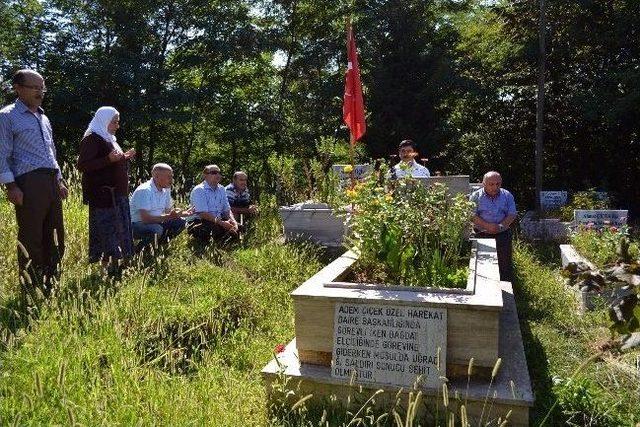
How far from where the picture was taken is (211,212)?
6812 millimetres

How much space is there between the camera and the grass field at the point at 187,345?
8.15ft

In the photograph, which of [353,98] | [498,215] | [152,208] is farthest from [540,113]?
Result: [152,208]

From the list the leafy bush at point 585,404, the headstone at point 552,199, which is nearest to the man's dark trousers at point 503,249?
the leafy bush at point 585,404

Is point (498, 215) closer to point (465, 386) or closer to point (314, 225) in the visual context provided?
point (314, 225)

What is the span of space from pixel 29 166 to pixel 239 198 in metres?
4.27

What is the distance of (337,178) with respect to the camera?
7504 millimetres

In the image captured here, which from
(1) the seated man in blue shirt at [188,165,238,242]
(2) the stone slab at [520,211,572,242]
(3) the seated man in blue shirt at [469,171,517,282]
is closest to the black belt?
(1) the seated man in blue shirt at [188,165,238,242]

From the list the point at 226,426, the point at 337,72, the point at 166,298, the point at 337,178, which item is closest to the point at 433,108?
the point at 337,72

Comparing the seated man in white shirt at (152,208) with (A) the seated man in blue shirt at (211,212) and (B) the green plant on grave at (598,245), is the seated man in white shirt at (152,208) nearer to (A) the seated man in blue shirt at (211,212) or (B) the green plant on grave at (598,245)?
(A) the seated man in blue shirt at (211,212)

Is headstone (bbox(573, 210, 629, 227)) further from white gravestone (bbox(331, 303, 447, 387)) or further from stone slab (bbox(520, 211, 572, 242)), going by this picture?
white gravestone (bbox(331, 303, 447, 387))

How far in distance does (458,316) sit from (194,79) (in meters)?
14.3

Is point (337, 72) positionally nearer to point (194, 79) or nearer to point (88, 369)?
point (194, 79)

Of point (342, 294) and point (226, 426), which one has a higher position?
point (342, 294)

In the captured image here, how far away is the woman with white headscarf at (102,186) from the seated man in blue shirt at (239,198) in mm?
3396
